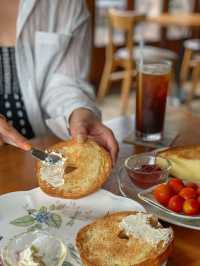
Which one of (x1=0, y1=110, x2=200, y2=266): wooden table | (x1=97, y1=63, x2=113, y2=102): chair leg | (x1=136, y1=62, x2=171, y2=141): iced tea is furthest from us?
(x1=97, y1=63, x2=113, y2=102): chair leg

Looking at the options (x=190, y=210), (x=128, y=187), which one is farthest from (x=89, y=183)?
(x=190, y=210)

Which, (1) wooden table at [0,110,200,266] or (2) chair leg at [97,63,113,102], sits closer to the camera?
(1) wooden table at [0,110,200,266]

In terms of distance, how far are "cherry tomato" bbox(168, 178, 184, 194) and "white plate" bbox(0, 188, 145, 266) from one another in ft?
0.26

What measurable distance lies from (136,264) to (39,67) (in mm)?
849

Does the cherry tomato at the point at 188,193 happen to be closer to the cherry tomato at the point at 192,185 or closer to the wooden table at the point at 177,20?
the cherry tomato at the point at 192,185

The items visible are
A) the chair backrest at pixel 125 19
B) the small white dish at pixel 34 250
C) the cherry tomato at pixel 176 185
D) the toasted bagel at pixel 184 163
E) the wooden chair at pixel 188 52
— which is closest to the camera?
the small white dish at pixel 34 250

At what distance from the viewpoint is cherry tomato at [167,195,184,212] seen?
0.78m

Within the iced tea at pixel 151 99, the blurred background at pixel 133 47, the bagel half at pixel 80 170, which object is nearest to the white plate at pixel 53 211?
the bagel half at pixel 80 170

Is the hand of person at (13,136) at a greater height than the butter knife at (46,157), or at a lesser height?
greater

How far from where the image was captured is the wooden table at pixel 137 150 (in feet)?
2.32

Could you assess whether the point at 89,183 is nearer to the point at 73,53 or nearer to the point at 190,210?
the point at 190,210

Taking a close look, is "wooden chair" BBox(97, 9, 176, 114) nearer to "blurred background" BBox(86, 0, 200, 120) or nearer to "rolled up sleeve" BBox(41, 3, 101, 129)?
"blurred background" BBox(86, 0, 200, 120)

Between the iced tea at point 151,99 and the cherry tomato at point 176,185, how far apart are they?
34 cm

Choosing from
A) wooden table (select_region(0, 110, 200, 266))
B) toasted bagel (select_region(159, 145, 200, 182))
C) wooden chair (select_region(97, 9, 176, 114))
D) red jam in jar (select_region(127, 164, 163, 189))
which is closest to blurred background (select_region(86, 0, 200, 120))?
wooden chair (select_region(97, 9, 176, 114))
